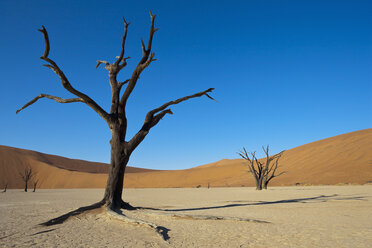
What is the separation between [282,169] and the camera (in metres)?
45.1

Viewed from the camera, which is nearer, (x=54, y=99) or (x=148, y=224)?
(x=148, y=224)

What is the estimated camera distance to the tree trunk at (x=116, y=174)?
8477 mm

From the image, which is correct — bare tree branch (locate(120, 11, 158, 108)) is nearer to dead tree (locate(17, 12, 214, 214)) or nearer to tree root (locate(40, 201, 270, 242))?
dead tree (locate(17, 12, 214, 214))

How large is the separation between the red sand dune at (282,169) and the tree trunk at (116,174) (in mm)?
28046

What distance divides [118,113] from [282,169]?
41129mm

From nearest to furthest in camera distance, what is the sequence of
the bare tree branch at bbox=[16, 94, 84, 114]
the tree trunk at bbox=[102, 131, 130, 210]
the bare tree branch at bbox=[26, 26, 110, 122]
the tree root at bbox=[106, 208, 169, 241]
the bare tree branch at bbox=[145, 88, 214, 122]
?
the tree root at bbox=[106, 208, 169, 241], the bare tree branch at bbox=[26, 26, 110, 122], the tree trunk at bbox=[102, 131, 130, 210], the bare tree branch at bbox=[16, 94, 84, 114], the bare tree branch at bbox=[145, 88, 214, 122]

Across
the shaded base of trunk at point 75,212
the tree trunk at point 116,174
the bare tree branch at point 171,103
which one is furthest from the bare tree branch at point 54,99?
the shaded base of trunk at point 75,212

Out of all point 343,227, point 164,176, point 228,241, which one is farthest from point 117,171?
point 164,176

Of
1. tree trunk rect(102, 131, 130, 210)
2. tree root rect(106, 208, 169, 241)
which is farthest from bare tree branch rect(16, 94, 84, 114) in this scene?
tree root rect(106, 208, 169, 241)

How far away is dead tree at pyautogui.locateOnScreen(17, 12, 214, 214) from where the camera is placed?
8489mm

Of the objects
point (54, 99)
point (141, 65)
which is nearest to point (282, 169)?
point (141, 65)

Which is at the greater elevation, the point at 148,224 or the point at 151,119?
the point at 151,119

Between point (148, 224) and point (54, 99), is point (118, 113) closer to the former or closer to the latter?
point (54, 99)

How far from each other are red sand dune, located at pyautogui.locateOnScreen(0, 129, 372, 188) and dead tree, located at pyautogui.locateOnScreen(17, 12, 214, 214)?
2744cm
